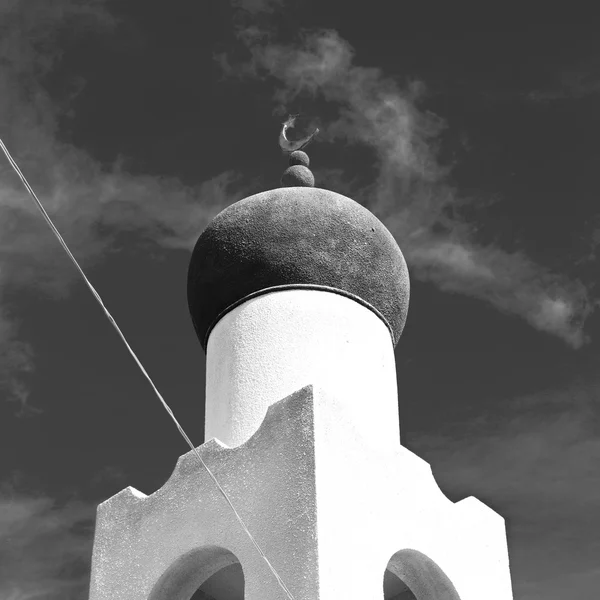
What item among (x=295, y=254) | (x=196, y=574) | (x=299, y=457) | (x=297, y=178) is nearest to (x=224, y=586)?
(x=196, y=574)

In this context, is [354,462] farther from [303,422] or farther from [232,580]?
[232,580]

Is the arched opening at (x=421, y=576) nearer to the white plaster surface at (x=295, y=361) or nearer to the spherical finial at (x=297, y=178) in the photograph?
the white plaster surface at (x=295, y=361)

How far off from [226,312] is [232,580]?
2.14 meters

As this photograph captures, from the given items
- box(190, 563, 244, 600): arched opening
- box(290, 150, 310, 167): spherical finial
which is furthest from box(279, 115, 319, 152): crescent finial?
box(190, 563, 244, 600): arched opening

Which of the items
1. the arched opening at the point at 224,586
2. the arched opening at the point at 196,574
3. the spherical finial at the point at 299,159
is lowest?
the arched opening at the point at 196,574

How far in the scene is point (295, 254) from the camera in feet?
24.9

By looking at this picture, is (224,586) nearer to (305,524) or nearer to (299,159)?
(305,524)

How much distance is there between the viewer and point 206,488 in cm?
673

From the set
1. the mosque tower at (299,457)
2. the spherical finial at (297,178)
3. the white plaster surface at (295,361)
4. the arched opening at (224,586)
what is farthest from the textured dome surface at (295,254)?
the arched opening at (224,586)

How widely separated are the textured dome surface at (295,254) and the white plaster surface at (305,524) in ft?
4.52

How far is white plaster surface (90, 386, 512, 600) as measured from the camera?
598 centimetres

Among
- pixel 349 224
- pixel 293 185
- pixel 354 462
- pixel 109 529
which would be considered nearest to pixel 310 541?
pixel 354 462

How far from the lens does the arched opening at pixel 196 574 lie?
21.9 ft

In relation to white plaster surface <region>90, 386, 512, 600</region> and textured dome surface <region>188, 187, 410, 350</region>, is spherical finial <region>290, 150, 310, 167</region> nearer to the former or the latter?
textured dome surface <region>188, 187, 410, 350</region>
